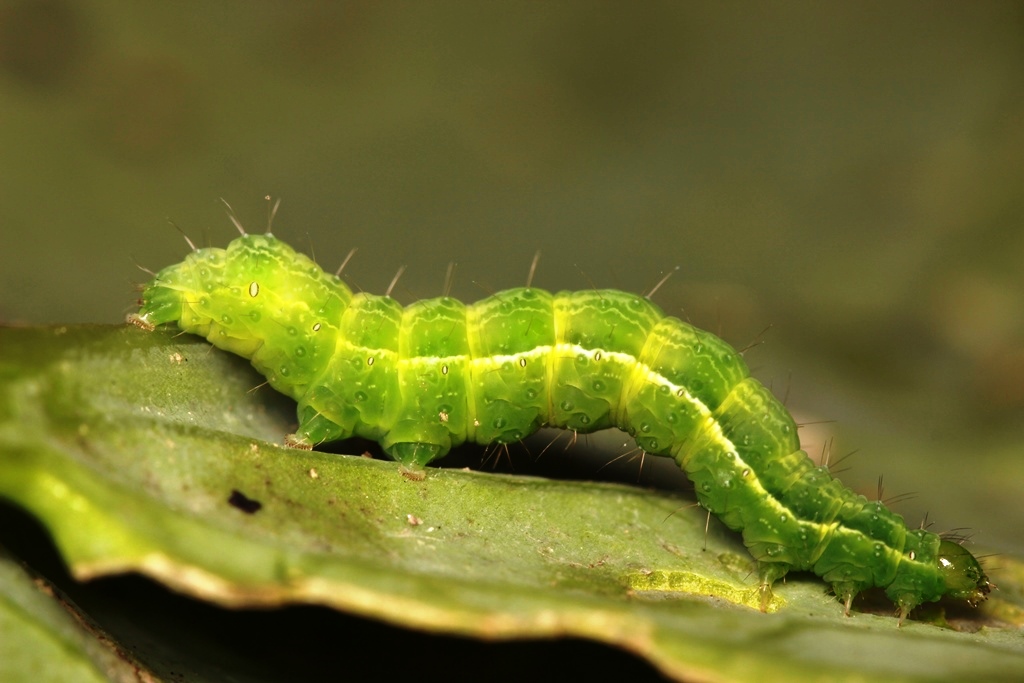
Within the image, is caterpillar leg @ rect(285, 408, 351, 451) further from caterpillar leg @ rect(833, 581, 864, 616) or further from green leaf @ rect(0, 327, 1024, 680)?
caterpillar leg @ rect(833, 581, 864, 616)

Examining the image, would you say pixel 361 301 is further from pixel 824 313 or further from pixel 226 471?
pixel 824 313

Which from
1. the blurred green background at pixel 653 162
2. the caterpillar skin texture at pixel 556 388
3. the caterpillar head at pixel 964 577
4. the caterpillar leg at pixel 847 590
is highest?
the blurred green background at pixel 653 162

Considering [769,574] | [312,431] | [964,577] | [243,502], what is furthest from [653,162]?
[243,502]

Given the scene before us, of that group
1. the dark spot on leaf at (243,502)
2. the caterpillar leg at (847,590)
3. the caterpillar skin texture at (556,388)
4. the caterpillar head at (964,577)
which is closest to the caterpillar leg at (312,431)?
the caterpillar skin texture at (556,388)

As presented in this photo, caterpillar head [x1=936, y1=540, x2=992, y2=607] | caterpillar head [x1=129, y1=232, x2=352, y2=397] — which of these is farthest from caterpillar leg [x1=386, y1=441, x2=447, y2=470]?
caterpillar head [x1=936, y1=540, x2=992, y2=607]

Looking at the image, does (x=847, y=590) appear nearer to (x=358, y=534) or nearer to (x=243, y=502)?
(x=358, y=534)

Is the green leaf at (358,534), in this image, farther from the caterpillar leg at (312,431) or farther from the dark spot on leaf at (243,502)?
the caterpillar leg at (312,431)
